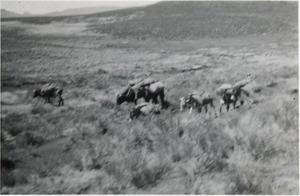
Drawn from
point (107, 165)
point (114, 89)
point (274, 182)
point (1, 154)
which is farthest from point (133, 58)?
point (274, 182)

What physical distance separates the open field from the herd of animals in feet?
0.29

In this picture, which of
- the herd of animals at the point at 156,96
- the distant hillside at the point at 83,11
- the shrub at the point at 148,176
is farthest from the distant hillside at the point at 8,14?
the shrub at the point at 148,176

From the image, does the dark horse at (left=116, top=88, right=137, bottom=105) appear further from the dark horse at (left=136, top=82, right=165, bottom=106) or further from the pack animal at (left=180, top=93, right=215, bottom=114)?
the pack animal at (left=180, top=93, right=215, bottom=114)

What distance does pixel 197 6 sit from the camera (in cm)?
616

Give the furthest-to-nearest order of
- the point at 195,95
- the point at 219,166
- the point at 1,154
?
the point at 195,95, the point at 219,166, the point at 1,154

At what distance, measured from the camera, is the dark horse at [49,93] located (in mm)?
5527

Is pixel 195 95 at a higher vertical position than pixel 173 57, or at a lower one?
lower

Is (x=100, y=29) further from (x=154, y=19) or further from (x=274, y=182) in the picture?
(x=274, y=182)

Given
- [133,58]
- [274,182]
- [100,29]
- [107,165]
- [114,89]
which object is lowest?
[274,182]

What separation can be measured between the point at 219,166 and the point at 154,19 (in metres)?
2.39

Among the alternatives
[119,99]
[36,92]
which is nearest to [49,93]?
[36,92]

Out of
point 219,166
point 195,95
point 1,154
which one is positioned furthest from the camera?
point 195,95

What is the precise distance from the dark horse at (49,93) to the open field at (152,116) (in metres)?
0.09

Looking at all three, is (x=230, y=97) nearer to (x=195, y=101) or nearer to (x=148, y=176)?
(x=195, y=101)
